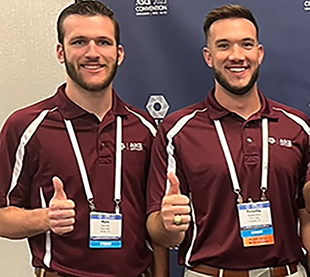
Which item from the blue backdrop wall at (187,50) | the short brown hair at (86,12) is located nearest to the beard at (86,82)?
the short brown hair at (86,12)

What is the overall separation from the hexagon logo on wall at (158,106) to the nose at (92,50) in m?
0.53

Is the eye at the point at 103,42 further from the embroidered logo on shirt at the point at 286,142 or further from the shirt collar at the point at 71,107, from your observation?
the embroidered logo on shirt at the point at 286,142

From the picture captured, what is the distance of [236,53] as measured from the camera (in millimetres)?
1719

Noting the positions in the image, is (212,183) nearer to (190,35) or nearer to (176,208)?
(176,208)

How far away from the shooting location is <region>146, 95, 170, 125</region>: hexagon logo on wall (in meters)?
2.17

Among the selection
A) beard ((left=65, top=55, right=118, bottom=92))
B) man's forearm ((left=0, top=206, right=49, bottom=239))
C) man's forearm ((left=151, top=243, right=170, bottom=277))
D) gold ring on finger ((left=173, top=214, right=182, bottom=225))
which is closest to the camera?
gold ring on finger ((left=173, top=214, right=182, bottom=225))

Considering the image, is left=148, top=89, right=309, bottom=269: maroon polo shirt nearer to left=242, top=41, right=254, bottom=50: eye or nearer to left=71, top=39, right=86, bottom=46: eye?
left=242, top=41, right=254, bottom=50: eye

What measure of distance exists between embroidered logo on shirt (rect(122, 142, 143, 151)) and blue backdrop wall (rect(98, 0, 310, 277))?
446mm

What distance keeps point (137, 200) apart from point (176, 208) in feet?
1.07

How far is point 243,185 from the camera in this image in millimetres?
1667

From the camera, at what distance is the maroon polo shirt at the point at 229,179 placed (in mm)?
1649

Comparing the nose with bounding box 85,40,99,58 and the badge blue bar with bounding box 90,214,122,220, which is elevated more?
the nose with bounding box 85,40,99,58

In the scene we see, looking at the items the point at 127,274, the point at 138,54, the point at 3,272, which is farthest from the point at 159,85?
the point at 3,272

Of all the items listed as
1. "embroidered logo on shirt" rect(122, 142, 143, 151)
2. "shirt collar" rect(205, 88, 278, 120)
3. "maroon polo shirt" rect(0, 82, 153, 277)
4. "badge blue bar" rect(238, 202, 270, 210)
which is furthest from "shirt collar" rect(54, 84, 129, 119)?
"badge blue bar" rect(238, 202, 270, 210)
